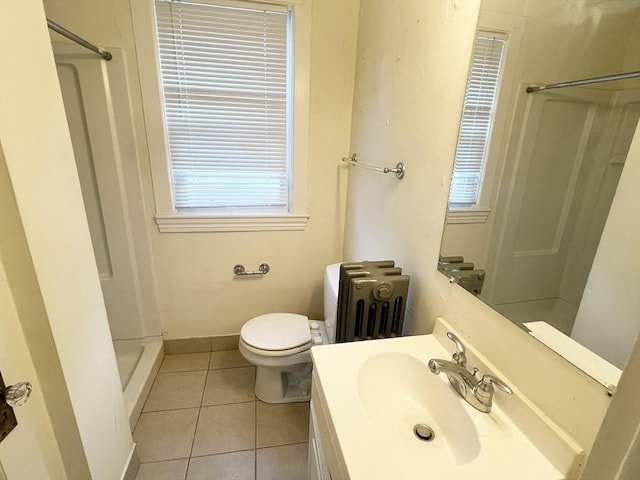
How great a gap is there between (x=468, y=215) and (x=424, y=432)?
616 mm

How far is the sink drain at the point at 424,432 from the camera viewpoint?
32.2 inches

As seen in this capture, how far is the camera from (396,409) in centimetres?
91

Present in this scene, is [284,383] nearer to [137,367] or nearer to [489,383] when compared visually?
[137,367]

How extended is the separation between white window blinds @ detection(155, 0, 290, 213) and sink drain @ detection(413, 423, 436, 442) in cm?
147

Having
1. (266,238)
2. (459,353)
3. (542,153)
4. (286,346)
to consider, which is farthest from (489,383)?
(266,238)

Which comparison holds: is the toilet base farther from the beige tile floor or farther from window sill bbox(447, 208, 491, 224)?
window sill bbox(447, 208, 491, 224)

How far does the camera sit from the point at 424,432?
32.8 inches

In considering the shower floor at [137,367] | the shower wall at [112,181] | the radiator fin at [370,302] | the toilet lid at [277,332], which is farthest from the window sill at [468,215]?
the shower floor at [137,367]

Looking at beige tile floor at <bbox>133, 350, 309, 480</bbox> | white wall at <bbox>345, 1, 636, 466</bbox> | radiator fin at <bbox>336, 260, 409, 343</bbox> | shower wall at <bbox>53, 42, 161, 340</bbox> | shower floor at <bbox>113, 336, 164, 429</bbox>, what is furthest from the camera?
shower floor at <bbox>113, 336, 164, 429</bbox>

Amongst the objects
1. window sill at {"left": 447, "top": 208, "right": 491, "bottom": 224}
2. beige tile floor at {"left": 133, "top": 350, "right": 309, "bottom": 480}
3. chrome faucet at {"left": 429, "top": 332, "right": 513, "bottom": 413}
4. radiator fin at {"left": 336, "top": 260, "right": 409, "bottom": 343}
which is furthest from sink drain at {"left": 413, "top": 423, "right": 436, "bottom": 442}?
beige tile floor at {"left": 133, "top": 350, "right": 309, "bottom": 480}

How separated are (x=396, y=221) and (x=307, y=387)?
1.16m

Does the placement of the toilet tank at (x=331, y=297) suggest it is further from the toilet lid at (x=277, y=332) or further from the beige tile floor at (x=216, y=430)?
the beige tile floor at (x=216, y=430)

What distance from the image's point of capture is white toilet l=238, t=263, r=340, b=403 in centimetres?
159

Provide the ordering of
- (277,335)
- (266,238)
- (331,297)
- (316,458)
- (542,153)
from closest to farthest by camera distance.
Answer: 1. (542,153)
2. (316,458)
3. (331,297)
4. (277,335)
5. (266,238)
